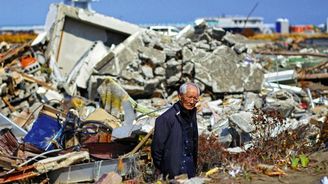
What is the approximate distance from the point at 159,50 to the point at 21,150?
5819 mm

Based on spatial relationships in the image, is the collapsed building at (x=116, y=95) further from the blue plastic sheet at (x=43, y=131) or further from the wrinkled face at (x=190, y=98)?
the wrinkled face at (x=190, y=98)

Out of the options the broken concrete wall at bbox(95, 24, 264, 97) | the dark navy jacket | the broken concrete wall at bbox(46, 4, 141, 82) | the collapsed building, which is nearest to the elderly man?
the dark navy jacket

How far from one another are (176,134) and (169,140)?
100 mm

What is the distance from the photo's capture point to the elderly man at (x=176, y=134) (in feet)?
20.3

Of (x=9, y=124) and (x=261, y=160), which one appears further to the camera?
(x=9, y=124)

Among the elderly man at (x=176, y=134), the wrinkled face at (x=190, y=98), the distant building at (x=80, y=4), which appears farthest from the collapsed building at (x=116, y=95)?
the distant building at (x=80, y=4)

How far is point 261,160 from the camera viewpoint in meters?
6.99

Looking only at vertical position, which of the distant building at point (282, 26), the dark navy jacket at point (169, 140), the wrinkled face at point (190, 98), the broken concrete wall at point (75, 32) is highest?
the distant building at point (282, 26)

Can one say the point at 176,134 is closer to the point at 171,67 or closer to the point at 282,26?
the point at 171,67

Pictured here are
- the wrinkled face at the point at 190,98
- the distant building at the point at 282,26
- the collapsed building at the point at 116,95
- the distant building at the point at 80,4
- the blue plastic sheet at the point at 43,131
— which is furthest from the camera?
the distant building at the point at 282,26

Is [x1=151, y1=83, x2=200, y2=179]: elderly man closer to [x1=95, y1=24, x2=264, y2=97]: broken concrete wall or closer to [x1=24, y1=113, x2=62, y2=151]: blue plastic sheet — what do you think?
[x1=24, y1=113, x2=62, y2=151]: blue plastic sheet

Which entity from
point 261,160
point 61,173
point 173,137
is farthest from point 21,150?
point 261,160

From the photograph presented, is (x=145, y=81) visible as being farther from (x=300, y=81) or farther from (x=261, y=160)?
(x=261, y=160)

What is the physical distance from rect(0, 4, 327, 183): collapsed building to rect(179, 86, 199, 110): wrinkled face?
67.4 inches
